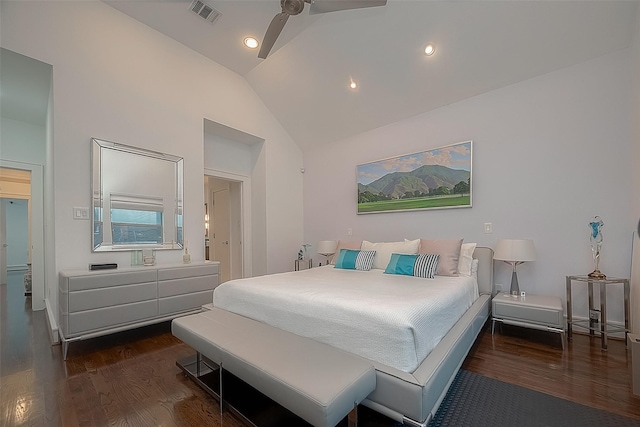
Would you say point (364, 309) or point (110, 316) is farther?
point (110, 316)

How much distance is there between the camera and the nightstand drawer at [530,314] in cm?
247

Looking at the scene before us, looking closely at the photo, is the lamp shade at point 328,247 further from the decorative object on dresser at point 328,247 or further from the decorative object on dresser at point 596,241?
the decorative object on dresser at point 596,241

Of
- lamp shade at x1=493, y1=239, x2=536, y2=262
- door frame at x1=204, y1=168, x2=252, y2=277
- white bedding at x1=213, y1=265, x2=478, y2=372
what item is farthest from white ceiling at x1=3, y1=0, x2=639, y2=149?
white bedding at x1=213, y1=265, x2=478, y2=372

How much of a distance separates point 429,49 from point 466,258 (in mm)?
2479

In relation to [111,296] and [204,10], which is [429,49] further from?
[111,296]

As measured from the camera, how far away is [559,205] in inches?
115

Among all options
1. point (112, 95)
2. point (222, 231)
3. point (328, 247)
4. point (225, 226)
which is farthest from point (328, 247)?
point (112, 95)

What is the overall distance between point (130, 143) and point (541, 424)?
446 centimetres

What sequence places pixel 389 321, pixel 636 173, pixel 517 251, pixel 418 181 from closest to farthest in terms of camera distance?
pixel 389 321 → pixel 636 173 → pixel 517 251 → pixel 418 181

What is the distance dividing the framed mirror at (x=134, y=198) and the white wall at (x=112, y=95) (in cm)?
9

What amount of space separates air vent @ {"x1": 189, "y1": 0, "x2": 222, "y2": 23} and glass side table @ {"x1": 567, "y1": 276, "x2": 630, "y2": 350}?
484cm

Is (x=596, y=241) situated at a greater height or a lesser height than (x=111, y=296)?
greater

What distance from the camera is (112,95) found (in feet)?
10.3

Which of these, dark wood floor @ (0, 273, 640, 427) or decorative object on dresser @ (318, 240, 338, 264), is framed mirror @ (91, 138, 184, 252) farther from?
decorative object on dresser @ (318, 240, 338, 264)
